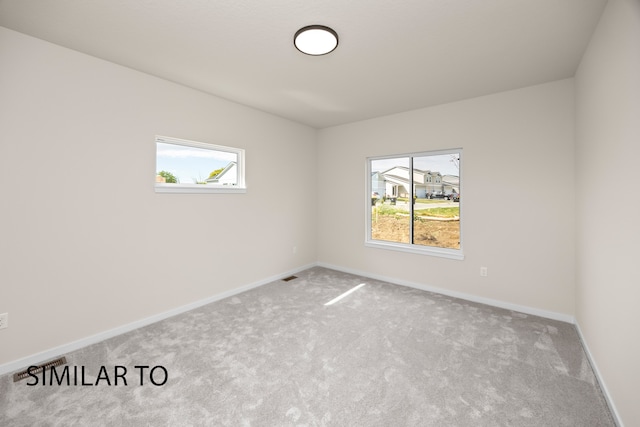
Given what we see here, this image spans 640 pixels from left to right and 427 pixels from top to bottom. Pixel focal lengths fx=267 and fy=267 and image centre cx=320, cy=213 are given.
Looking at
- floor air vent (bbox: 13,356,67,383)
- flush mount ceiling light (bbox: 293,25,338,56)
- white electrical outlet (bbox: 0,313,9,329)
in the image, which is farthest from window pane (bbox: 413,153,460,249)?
white electrical outlet (bbox: 0,313,9,329)

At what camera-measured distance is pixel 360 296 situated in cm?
357

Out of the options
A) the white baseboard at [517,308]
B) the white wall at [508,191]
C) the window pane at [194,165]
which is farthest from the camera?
the window pane at [194,165]

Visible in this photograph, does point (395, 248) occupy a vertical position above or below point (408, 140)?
below

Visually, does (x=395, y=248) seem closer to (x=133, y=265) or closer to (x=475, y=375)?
(x=475, y=375)

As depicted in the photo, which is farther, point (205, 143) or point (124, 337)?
point (205, 143)

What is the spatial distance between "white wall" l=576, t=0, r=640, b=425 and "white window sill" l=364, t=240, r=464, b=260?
4.28 feet

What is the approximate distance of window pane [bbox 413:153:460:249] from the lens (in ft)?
12.0

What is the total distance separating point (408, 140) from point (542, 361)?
115 inches

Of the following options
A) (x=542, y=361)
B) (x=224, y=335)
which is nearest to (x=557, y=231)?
(x=542, y=361)

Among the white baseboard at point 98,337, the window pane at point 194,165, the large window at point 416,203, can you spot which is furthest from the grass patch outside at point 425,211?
the white baseboard at point 98,337

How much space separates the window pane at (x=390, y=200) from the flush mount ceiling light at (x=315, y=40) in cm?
234

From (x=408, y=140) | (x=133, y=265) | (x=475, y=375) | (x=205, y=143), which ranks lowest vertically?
(x=475, y=375)

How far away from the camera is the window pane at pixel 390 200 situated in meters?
4.12

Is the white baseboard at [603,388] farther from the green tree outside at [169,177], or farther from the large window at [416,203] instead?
the green tree outside at [169,177]
